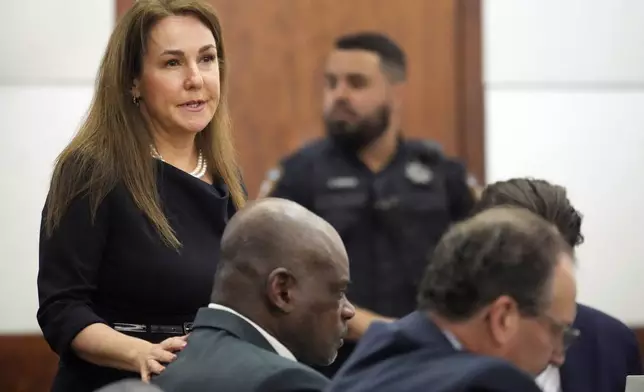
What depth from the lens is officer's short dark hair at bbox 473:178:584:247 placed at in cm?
223

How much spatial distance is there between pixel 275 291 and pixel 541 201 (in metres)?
0.69

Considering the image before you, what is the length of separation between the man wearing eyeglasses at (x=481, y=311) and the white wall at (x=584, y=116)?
112 inches

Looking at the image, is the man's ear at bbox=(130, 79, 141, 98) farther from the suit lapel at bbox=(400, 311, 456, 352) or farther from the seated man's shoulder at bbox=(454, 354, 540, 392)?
the seated man's shoulder at bbox=(454, 354, 540, 392)

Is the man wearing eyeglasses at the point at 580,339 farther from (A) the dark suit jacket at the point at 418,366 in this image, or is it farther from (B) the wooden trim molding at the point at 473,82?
(B) the wooden trim molding at the point at 473,82

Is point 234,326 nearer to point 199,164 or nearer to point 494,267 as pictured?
point 494,267

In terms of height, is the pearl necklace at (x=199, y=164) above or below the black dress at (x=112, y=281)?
above

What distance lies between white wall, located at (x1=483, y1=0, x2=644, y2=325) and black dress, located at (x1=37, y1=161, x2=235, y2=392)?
2.45 meters

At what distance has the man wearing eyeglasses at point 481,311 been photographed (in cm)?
153

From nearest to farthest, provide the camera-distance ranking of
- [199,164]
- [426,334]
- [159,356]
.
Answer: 1. [426,334]
2. [159,356]
3. [199,164]

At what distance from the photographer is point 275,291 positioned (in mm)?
1794

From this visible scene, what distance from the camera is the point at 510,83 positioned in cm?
444

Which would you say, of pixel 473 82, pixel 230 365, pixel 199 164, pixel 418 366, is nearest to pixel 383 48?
pixel 473 82

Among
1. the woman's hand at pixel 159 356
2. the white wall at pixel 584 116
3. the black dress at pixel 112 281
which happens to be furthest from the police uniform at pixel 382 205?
the woman's hand at pixel 159 356

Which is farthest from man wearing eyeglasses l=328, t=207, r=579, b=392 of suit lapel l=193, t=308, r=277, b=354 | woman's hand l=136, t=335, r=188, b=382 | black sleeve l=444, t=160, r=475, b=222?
black sleeve l=444, t=160, r=475, b=222
